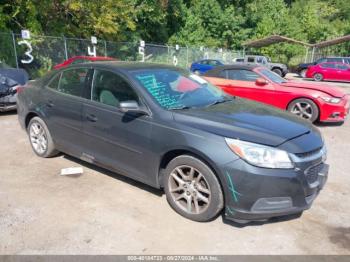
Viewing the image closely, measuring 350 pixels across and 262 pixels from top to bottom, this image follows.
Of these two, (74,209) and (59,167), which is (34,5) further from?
(74,209)

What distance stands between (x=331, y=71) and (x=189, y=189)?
2175cm

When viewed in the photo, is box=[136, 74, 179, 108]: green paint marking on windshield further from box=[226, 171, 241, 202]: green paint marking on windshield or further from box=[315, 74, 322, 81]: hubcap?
box=[315, 74, 322, 81]: hubcap

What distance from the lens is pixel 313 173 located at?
3.14 m

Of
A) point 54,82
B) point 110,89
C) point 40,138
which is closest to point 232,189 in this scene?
point 110,89

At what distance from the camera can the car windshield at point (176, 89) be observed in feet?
12.1

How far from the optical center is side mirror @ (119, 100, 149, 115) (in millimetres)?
3449

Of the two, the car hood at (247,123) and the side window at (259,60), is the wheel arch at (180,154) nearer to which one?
the car hood at (247,123)

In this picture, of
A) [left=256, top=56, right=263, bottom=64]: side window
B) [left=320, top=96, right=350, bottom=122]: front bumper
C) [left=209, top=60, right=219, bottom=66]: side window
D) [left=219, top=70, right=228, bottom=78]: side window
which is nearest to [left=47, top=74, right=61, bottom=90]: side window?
[left=219, top=70, right=228, bottom=78]: side window

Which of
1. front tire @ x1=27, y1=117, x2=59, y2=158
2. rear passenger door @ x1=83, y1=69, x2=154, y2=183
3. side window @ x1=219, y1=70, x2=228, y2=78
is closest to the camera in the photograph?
rear passenger door @ x1=83, y1=69, x2=154, y2=183

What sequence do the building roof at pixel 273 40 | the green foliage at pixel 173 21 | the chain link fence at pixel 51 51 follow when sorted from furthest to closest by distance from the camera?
the building roof at pixel 273 40, the green foliage at pixel 173 21, the chain link fence at pixel 51 51

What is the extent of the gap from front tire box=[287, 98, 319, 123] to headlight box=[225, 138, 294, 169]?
5103 millimetres

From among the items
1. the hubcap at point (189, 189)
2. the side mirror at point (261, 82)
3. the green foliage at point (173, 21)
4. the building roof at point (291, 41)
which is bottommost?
the hubcap at point (189, 189)

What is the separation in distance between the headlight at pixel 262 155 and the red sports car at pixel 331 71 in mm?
21412

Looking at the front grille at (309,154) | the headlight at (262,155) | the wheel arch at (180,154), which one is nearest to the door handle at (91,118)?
the wheel arch at (180,154)
